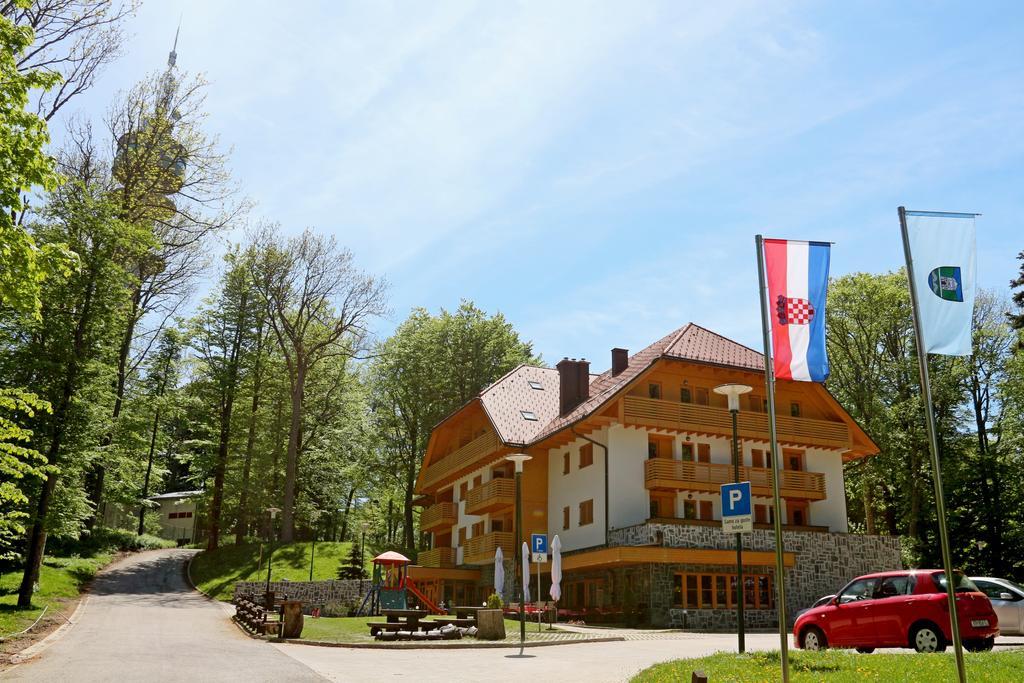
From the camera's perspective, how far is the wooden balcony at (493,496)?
37.2 m

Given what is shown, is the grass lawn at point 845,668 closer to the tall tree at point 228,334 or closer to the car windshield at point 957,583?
the car windshield at point 957,583

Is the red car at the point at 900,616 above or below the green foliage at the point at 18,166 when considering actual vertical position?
below

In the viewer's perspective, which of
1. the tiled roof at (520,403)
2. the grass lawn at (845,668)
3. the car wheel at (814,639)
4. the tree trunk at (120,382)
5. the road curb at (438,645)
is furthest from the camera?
the tree trunk at (120,382)

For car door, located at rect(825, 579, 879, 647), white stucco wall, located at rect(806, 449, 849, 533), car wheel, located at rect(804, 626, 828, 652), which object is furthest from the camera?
white stucco wall, located at rect(806, 449, 849, 533)

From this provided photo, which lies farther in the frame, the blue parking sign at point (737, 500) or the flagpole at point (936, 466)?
the blue parking sign at point (737, 500)

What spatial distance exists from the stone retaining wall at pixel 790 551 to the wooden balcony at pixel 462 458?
854 cm

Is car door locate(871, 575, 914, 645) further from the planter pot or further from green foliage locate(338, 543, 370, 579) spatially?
green foliage locate(338, 543, 370, 579)

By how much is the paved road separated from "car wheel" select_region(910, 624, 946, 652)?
10741mm

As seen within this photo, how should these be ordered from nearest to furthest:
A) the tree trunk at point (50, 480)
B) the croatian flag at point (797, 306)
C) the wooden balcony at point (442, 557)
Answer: the croatian flag at point (797, 306) → the tree trunk at point (50, 480) → the wooden balcony at point (442, 557)

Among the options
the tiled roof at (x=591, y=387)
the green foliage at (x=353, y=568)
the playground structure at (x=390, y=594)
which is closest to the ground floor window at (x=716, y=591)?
the tiled roof at (x=591, y=387)

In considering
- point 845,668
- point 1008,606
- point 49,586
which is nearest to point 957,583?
point 845,668

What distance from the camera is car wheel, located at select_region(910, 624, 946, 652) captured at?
14.6 metres

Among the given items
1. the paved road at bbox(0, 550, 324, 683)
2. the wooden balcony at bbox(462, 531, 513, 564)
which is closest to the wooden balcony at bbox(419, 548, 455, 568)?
the wooden balcony at bbox(462, 531, 513, 564)

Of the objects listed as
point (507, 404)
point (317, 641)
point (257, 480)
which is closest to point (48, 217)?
point (317, 641)
